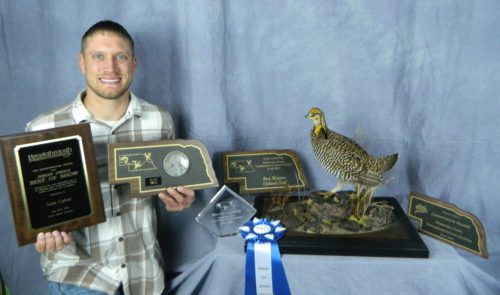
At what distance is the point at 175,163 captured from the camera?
42.0 inches

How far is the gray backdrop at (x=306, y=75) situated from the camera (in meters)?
1.28

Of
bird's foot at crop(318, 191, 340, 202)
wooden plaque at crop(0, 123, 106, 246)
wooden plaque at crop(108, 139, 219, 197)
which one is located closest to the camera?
wooden plaque at crop(0, 123, 106, 246)

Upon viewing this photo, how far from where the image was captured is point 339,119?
138 cm

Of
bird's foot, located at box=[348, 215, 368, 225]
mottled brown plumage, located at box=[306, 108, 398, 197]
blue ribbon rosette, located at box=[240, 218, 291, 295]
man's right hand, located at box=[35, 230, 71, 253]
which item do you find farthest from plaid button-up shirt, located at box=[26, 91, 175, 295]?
bird's foot, located at box=[348, 215, 368, 225]

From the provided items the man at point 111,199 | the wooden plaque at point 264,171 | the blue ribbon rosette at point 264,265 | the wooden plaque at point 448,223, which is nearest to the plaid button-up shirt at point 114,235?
the man at point 111,199

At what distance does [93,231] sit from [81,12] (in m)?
0.75

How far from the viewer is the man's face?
1109 millimetres

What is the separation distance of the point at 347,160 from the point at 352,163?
2 cm

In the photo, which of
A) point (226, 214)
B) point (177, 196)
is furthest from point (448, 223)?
point (177, 196)

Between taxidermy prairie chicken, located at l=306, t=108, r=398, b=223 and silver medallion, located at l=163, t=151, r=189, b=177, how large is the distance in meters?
0.40

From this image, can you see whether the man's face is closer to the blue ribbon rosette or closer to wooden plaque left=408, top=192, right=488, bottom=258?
the blue ribbon rosette

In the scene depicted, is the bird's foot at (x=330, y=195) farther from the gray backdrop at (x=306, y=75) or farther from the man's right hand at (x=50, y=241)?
the man's right hand at (x=50, y=241)

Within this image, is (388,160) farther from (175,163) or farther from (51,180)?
(51,180)

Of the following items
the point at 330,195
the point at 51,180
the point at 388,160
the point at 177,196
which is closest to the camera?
the point at 51,180
